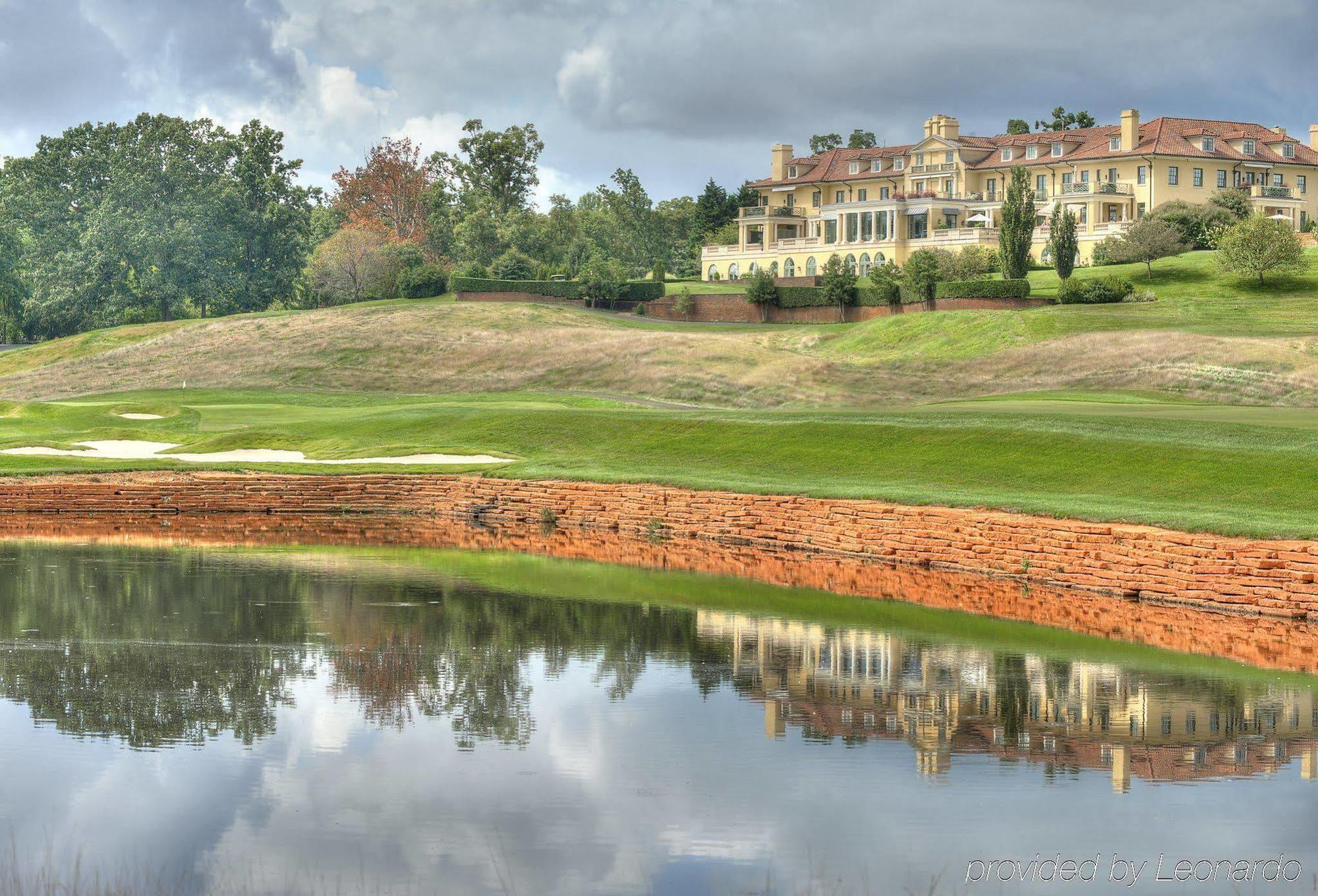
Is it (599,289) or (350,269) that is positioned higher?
(350,269)

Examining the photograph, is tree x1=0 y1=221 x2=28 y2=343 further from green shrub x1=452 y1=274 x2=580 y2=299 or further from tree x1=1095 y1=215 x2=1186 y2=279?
tree x1=1095 y1=215 x2=1186 y2=279

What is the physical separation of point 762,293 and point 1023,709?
7644cm

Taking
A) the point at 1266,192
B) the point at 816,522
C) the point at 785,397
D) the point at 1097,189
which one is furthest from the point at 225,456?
the point at 1266,192

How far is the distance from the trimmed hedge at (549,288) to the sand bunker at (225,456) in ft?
183

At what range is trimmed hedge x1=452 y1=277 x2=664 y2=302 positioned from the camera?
93438mm

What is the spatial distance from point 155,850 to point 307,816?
1038 millimetres

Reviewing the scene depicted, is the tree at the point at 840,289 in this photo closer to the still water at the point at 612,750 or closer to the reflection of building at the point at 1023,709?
the still water at the point at 612,750

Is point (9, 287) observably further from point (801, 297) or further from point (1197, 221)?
point (1197, 221)

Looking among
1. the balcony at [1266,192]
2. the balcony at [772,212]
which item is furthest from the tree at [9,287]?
the balcony at [1266,192]

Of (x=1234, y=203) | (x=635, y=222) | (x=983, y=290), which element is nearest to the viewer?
(x=983, y=290)

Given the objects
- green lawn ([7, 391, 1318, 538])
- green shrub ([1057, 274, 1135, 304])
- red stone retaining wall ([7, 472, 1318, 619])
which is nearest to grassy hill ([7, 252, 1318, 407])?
green shrub ([1057, 274, 1135, 304])

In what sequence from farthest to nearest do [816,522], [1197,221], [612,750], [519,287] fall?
[519,287]
[1197,221]
[816,522]
[612,750]

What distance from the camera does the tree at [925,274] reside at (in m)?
77.9

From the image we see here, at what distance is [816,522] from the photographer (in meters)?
25.5
